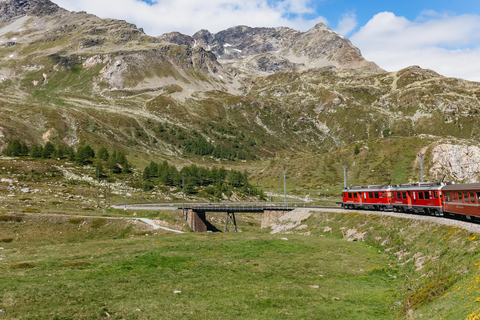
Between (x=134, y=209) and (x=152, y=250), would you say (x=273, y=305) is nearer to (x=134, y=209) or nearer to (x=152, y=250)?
(x=152, y=250)

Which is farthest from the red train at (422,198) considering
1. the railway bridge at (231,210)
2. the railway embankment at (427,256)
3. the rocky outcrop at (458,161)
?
the rocky outcrop at (458,161)

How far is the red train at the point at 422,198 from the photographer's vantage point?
37.4 meters

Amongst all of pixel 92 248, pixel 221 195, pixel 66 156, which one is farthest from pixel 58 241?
pixel 66 156

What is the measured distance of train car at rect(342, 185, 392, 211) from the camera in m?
63.6

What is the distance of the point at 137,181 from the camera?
17825 cm

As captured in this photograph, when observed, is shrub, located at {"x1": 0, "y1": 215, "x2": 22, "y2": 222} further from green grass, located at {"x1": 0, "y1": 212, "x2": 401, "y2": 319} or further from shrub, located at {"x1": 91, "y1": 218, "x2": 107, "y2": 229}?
green grass, located at {"x1": 0, "y1": 212, "x2": 401, "y2": 319}

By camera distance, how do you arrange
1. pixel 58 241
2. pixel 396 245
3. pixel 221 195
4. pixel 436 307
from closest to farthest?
pixel 436 307 → pixel 396 245 → pixel 58 241 → pixel 221 195

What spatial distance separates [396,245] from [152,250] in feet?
98.5

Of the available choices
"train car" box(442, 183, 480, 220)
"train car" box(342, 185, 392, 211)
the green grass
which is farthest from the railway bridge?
"train car" box(442, 183, 480, 220)

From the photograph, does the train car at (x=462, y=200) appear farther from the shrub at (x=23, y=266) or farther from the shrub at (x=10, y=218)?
the shrub at (x=10, y=218)

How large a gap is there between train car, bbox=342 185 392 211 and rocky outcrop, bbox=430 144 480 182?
129427 millimetres

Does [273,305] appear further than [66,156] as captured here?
No

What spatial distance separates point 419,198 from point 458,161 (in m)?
159

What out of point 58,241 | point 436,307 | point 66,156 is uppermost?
point 66,156
